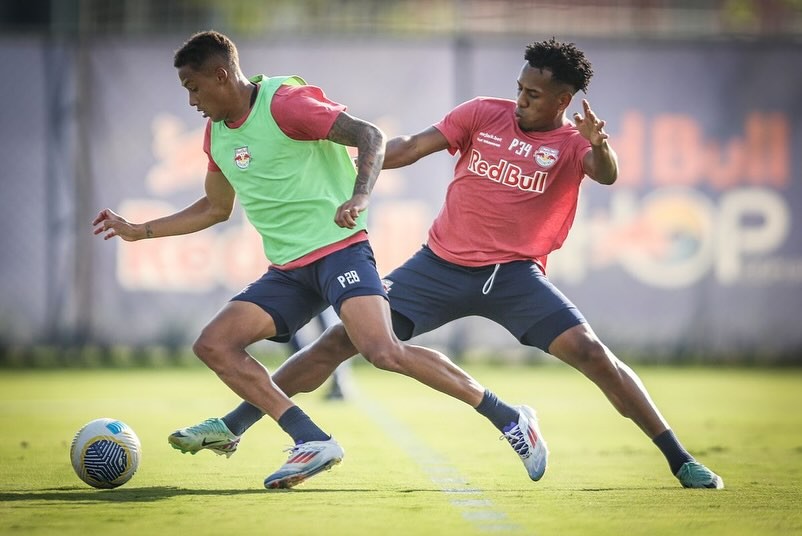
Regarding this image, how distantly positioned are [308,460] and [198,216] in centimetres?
169

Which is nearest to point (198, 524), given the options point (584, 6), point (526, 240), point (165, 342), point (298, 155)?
point (298, 155)

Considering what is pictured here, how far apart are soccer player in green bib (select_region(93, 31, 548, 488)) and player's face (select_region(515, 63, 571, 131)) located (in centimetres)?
91

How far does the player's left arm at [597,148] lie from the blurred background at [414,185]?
748 cm

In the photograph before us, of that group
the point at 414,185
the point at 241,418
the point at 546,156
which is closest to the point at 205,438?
the point at 241,418

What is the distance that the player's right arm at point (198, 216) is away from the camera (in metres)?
6.94

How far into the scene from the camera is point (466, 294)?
702 cm

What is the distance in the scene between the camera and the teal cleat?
6.45 metres

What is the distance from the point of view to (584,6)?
1991 cm

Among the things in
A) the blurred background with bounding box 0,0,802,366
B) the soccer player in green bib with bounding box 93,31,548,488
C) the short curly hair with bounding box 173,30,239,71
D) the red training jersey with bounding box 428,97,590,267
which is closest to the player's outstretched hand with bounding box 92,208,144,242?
the soccer player in green bib with bounding box 93,31,548,488

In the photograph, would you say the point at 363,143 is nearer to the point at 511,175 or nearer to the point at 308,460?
the point at 511,175

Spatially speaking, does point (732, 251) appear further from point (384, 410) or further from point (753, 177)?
point (384, 410)

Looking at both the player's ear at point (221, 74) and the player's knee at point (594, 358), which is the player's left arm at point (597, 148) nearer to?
the player's knee at point (594, 358)

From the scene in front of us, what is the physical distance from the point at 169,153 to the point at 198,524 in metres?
9.31

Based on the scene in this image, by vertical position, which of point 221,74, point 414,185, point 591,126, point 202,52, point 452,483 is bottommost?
point 452,483
